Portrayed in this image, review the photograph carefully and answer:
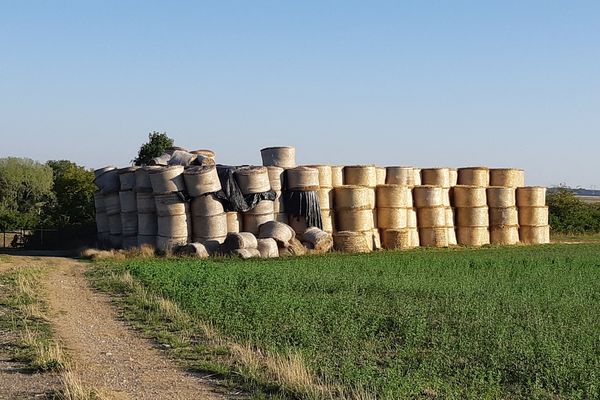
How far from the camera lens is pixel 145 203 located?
28859mm

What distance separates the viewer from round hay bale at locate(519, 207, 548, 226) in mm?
36062

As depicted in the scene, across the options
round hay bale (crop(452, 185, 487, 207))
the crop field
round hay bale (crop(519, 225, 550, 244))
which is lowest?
round hay bale (crop(519, 225, 550, 244))

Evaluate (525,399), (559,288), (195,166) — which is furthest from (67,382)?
(195,166)

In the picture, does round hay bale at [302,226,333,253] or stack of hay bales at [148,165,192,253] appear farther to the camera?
round hay bale at [302,226,333,253]

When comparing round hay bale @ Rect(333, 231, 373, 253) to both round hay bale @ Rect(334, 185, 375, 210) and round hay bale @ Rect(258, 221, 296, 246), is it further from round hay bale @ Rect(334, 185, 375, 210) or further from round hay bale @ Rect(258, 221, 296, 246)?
round hay bale @ Rect(258, 221, 296, 246)

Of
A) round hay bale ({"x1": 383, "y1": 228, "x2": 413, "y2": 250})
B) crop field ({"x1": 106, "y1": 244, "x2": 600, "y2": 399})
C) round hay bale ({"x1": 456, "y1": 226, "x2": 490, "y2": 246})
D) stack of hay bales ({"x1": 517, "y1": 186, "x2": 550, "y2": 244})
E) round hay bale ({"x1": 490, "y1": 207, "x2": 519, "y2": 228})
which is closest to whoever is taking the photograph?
crop field ({"x1": 106, "y1": 244, "x2": 600, "y2": 399})

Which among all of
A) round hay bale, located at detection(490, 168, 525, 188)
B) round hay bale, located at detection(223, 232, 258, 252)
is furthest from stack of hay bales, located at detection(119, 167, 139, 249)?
round hay bale, located at detection(490, 168, 525, 188)

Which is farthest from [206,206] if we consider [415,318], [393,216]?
[415,318]

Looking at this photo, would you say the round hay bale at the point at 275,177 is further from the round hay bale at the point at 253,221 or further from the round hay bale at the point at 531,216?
the round hay bale at the point at 531,216

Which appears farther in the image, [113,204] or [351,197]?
[113,204]

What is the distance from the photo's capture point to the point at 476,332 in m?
12.3

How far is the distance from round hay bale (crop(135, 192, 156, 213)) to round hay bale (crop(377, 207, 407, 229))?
9200 millimetres

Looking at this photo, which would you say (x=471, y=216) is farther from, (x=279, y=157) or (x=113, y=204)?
(x=113, y=204)

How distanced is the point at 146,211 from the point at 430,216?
11.8 meters
